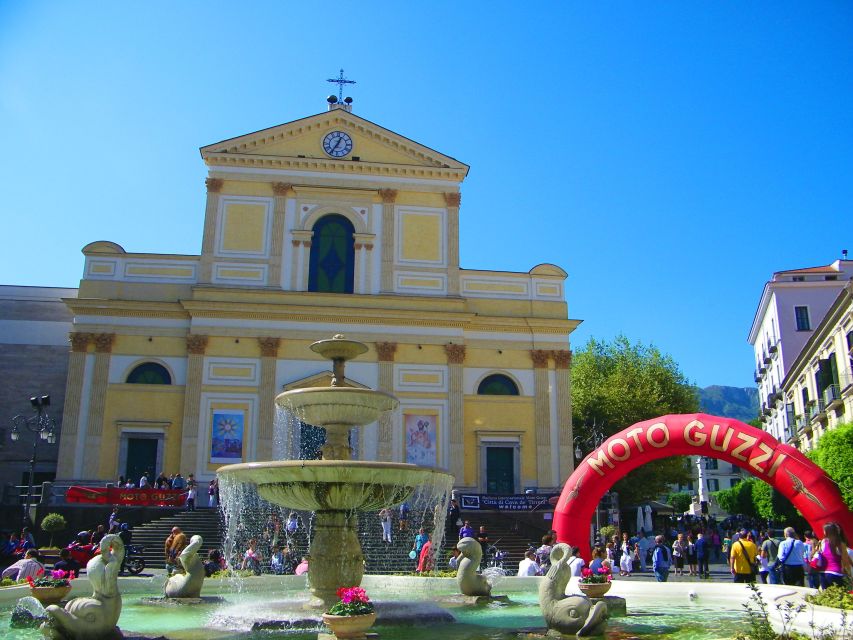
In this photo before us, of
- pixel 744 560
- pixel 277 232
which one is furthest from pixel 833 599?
pixel 277 232

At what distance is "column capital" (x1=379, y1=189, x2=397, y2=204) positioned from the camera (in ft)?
107

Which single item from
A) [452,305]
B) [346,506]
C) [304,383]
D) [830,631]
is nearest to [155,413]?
[304,383]

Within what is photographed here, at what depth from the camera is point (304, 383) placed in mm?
29734

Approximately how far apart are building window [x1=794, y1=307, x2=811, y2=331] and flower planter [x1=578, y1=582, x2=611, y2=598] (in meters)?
42.4

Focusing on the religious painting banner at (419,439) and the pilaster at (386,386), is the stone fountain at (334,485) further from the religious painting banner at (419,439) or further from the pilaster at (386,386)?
the religious painting banner at (419,439)

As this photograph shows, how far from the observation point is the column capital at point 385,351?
30.5m

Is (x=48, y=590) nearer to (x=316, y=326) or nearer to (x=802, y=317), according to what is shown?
(x=316, y=326)

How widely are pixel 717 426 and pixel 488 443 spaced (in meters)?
17.4

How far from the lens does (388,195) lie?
32.6 metres

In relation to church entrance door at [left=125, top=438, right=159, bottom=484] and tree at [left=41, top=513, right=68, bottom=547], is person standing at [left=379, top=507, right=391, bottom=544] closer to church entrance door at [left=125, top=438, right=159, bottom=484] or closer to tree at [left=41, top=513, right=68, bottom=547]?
tree at [left=41, top=513, right=68, bottom=547]

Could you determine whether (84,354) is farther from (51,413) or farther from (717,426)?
(717,426)

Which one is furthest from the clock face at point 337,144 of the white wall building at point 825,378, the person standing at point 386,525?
the white wall building at point 825,378

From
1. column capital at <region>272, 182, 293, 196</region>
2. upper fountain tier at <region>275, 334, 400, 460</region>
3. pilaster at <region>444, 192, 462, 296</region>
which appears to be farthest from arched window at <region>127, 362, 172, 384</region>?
upper fountain tier at <region>275, 334, 400, 460</region>

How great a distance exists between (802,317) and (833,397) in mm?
17959
